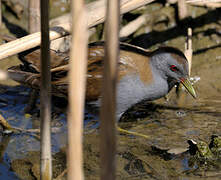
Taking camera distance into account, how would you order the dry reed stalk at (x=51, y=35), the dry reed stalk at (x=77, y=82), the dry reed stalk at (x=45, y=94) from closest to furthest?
1. the dry reed stalk at (x=77, y=82)
2. the dry reed stalk at (x=45, y=94)
3. the dry reed stalk at (x=51, y=35)

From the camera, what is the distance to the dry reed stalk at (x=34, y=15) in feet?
17.4

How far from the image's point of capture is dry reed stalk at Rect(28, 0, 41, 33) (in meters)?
5.30

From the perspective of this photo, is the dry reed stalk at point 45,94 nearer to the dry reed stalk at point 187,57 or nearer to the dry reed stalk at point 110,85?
the dry reed stalk at point 110,85

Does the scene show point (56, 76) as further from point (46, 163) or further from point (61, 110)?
point (46, 163)

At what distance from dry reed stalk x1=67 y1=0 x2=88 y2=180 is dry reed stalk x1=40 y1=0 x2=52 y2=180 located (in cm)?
83

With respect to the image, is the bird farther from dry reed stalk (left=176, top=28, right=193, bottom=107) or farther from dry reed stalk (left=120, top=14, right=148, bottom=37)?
dry reed stalk (left=120, top=14, right=148, bottom=37)

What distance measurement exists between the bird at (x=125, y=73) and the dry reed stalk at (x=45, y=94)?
1587 mm

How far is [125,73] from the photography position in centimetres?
447

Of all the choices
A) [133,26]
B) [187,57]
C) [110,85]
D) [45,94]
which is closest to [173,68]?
[187,57]

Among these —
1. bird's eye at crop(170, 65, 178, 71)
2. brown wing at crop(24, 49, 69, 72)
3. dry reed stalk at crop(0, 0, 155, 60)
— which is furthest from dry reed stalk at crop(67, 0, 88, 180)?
bird's eye at crop(170, 65, 178, 71)

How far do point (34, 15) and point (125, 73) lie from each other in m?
1.64

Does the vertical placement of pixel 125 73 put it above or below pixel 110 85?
above

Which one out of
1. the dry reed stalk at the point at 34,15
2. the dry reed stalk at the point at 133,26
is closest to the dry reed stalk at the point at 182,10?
the dry reed stalk at the point at 133,26

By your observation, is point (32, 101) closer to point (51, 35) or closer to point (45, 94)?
point (51, 35)
